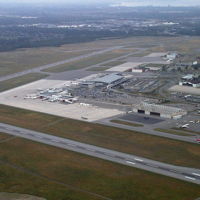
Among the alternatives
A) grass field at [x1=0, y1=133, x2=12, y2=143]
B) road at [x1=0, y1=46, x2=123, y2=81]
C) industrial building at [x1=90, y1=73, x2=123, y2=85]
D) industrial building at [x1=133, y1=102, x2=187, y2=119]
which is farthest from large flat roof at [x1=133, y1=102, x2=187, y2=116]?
road at [x1=0, y1=46, x2=123, y2=81]

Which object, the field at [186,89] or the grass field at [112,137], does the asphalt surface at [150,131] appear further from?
the field at [186,89]

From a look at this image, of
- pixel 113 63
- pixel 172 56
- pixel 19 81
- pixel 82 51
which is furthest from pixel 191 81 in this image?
pixel 82 51

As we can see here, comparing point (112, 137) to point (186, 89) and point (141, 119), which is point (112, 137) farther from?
point (186, 89)

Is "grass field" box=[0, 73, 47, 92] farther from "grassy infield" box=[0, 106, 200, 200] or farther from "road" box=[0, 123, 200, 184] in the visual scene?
"grassy infield" box=[0, 106, 200, 200]

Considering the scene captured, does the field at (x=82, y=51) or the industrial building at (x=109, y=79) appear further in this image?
the field at (x=82, y=51)

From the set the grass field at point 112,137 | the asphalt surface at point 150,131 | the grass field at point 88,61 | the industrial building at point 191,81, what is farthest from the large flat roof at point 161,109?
the grass field at point 88,61

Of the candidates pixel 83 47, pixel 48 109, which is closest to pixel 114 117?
pixel 48 109
